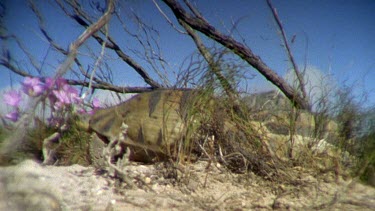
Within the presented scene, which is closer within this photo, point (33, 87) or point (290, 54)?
point (33, 87)

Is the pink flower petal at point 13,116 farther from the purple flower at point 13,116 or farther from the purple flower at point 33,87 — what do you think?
the purple flower at point 33,87

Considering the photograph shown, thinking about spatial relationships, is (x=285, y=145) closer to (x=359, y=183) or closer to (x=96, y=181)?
(x=359, y=183)

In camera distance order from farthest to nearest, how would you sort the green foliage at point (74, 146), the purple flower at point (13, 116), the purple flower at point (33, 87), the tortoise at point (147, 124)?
the green foliage at point (74, 146) → the tortoise at point (147, 124) → the purple flower at point (13, 116) → the purple flower at point (33, 87)

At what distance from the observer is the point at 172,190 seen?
6.17 ft

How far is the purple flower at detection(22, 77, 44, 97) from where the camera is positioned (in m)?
2.04

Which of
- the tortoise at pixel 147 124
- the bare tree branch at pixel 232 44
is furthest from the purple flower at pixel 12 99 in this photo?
the bare tree branch at pixel 232 44

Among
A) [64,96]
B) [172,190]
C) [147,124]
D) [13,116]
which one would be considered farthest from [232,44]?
[13,116]

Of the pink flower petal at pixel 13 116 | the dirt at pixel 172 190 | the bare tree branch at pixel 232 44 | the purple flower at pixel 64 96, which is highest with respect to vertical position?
the bare tree branch at pixel 232 44

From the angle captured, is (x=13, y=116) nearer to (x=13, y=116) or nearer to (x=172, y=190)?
(x=13, y=116)

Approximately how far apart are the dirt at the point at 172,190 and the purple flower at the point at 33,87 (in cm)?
48

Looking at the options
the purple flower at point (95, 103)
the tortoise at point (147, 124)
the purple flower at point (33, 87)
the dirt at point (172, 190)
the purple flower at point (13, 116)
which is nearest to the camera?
the dirt at point (172, 190)

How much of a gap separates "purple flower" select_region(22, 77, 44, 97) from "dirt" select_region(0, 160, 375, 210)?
19.1 inches

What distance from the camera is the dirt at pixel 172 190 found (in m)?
1.56

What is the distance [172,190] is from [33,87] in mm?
1223
